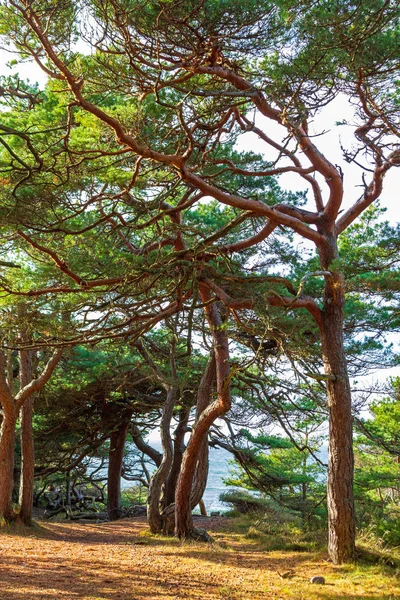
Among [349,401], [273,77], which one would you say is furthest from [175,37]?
[349,401]

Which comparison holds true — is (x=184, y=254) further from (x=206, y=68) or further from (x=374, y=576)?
(x=374, y=576)

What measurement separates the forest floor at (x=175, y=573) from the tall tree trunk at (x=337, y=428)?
1.27ft

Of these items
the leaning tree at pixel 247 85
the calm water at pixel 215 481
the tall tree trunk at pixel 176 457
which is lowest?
the calm water at pixel 215 481

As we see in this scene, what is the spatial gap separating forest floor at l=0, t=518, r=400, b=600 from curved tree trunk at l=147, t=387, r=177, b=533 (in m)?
1.00

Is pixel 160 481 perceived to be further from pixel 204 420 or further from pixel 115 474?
pixel 115 474

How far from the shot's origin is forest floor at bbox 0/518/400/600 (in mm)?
5551

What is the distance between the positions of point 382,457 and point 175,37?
12.0 m

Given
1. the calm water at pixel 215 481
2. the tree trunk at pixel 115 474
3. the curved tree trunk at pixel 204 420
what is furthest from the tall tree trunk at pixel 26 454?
the calm water at pixel 215 481

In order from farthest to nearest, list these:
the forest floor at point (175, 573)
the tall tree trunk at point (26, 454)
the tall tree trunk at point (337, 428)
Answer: the tall tree trunk at point (26, 454) < the tall tree trunk at point (337, 428) < the forest floor at point (175, 573)

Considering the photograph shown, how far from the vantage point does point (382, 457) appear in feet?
47.7

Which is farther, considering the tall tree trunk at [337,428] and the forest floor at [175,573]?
the tall tree trunk at [337,428]

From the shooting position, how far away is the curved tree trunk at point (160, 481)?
1077 centimetres

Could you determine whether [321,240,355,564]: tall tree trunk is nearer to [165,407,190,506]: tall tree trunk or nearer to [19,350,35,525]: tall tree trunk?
[165,407,190,506]: tall tree trunk

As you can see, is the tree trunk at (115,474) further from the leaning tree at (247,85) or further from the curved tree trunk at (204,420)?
the leaning tree at (247,85)
